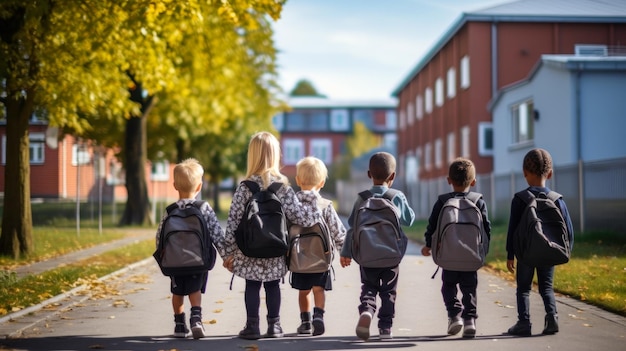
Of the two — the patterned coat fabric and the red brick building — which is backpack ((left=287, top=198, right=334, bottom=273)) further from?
the red brick building

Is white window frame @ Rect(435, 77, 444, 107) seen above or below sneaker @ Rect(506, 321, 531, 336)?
above

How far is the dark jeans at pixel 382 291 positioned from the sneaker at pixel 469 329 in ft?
1.89

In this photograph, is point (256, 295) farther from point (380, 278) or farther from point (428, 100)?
point (428, 100)

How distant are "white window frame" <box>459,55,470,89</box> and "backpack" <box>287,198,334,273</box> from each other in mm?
29478

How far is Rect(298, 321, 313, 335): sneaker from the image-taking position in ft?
23.1

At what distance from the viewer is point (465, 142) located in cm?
3716

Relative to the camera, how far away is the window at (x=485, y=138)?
34.9 meters

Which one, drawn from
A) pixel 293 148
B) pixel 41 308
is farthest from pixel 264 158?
pixel 293 148

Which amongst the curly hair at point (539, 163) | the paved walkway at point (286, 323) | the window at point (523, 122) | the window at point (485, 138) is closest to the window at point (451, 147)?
the window at point (485, 138)

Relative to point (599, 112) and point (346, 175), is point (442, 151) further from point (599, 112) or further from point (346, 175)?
point (346, 175)

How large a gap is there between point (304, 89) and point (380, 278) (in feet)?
319

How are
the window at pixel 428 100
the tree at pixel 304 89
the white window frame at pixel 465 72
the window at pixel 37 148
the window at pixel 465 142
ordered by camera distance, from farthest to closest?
the tree at pixel 304 89, the window at pixel 428 100, the window at pixel 465 142, the white window frame at pixel 465 72, the window at pixel 37 148

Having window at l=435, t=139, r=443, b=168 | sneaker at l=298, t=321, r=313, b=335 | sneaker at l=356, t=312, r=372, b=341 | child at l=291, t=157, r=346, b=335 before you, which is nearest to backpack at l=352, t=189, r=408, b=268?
child at l=291, t=157, r=346, b=335

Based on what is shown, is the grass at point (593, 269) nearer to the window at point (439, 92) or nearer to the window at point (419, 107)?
the window at point (439, 92)
